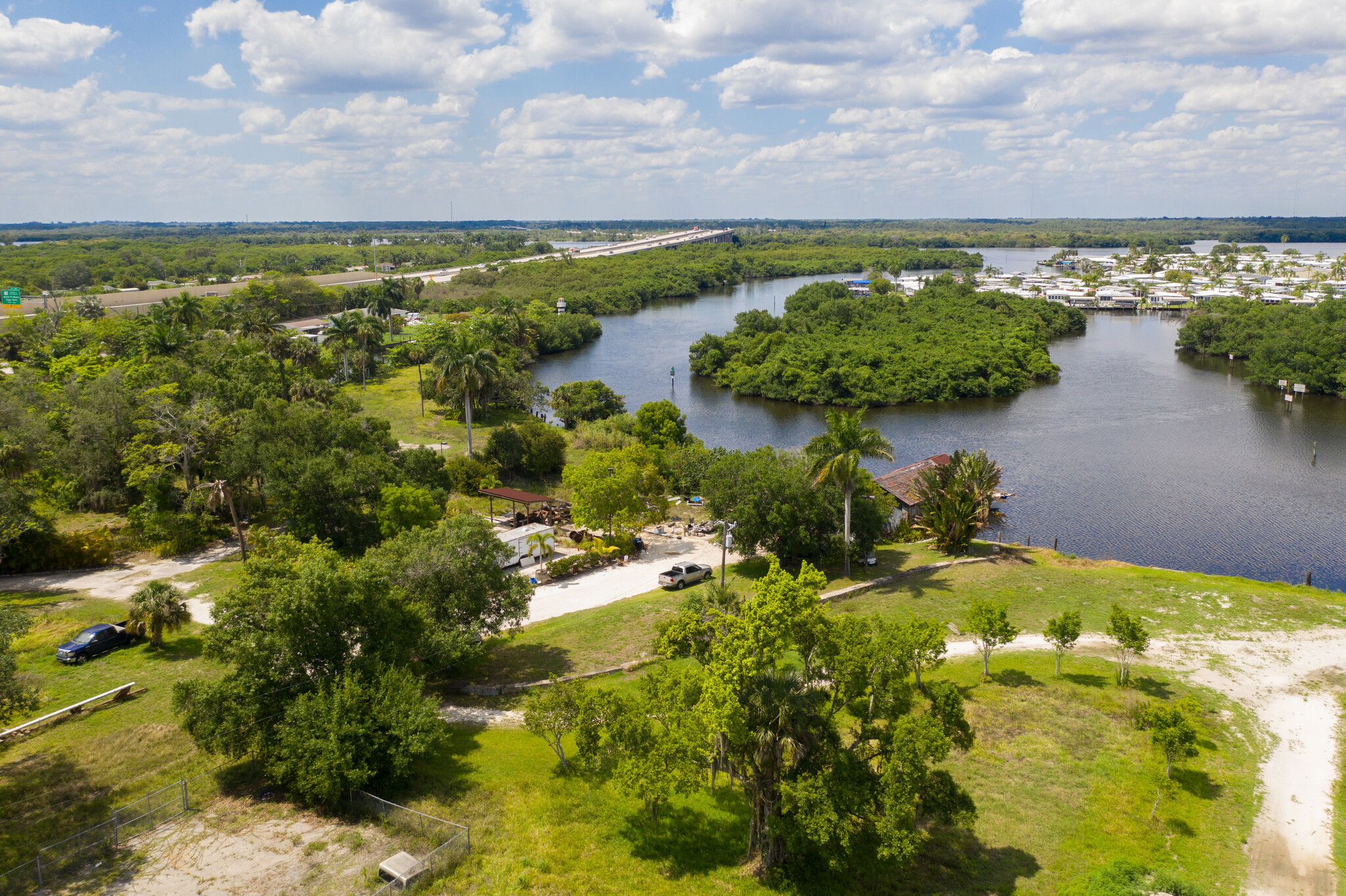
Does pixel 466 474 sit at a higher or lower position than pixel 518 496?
higher

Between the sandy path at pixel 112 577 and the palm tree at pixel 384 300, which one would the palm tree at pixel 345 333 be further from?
the sandy path at pixel 112 577

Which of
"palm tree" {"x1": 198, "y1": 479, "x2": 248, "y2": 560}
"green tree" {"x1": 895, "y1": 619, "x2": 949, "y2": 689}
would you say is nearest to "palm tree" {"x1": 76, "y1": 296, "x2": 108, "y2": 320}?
"palm tree" {"x1": 198, "y1": 479, "x2": 248, "y2": 560}

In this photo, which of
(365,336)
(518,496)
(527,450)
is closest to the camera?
(518,496)

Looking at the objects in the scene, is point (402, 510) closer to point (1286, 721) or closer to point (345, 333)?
point (1286, 721)

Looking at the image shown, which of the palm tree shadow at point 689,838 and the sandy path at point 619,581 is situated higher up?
the palm tree shadow at point 689,838

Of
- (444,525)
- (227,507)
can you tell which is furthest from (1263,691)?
(227,507)

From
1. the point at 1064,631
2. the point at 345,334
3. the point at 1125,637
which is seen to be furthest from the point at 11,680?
the point at 345,334

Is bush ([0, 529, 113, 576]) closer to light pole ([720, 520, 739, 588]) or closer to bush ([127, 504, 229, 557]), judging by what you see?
bush ([127, 504, 229, 557])

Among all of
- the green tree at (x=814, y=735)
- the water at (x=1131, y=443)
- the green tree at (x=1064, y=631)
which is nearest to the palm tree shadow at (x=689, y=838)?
the green tree at (x=814, y=735)
